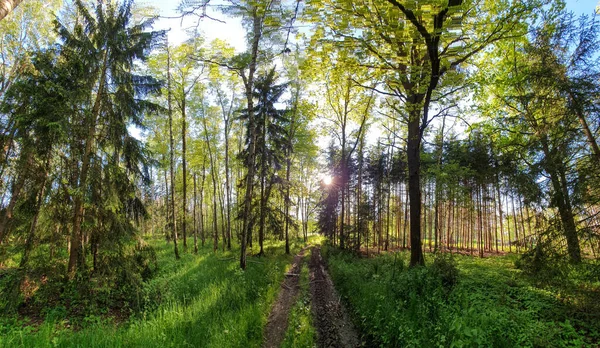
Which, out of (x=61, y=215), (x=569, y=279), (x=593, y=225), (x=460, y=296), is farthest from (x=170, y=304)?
(x=593, y=225)

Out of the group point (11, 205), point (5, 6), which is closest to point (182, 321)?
point (5, 6)

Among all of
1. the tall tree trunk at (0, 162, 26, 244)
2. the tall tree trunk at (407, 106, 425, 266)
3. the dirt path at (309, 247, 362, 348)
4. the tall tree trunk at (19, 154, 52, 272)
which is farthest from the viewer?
the tall tree trunk at (407, 106, 425, 266)

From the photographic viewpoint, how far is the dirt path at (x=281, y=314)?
19.2 feet

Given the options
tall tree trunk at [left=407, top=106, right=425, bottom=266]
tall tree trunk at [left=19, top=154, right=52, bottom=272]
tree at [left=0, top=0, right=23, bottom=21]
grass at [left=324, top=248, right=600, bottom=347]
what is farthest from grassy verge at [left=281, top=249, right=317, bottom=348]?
tall tree trunk at [left=19, top=154, right=52, bottom=272]

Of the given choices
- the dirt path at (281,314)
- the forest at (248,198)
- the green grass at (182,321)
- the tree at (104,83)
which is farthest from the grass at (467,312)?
the tree at (104,83)

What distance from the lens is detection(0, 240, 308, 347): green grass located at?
4465mm

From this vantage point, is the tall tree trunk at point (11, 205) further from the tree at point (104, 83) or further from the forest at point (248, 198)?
the tree at point (104, 83)

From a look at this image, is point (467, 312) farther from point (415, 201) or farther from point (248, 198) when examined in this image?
point (248, 198)

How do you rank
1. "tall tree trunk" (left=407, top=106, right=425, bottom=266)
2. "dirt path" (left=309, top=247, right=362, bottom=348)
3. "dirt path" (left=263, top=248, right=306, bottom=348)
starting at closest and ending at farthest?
"dirt path" (left=309, top=247, right=362, bottom=348) → "dirt path" (left=263, top=248, right=306, bottom=348) → "tall tree trunk" (left=407, top=106, right=425, bottom=266)

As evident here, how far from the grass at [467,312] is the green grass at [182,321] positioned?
9.48 feet

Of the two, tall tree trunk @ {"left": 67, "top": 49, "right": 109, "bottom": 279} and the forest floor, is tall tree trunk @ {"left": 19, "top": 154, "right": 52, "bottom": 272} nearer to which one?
tall tree trunk @ {"left": 67, "top": 49, "right": 109, "bottom": 279}

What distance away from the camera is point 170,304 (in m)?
7.18

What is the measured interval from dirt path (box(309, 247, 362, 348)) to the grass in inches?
14.5

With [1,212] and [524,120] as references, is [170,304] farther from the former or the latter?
[524,120]
